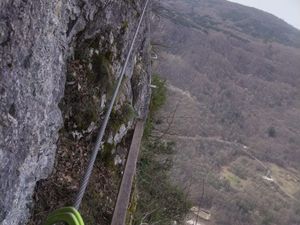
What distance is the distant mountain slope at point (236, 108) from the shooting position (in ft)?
189

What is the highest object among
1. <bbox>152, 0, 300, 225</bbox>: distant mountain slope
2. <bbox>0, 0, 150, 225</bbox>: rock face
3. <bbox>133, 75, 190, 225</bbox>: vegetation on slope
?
<bbox>0, 0, 150, 225</bbox>: rock face


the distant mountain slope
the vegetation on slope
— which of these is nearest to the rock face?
the vegetation on slope

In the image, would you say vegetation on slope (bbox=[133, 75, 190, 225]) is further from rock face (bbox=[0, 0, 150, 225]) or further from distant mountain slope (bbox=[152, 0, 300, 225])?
distant mountain slope (bbox=[152, 0, 300, 225])

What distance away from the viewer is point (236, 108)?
311 ft

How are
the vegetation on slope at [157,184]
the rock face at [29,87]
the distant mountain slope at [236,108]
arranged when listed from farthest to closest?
1. the distant mountain slope at [236,108]
2. the vegetation on slope at [157,184]
3. the rock face at [29,87]

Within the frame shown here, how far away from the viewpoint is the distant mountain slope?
189 feet

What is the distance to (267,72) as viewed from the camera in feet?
381

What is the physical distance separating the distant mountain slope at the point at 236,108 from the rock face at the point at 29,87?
28.6 meters

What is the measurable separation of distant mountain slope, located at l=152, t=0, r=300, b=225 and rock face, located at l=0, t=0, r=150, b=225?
28624 millimetres

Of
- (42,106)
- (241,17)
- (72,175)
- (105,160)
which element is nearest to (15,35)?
(42,106)

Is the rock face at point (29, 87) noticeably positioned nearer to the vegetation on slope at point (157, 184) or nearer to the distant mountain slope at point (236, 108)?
the vegetation on slope at point (157, 184)

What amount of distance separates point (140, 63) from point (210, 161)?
57381mm

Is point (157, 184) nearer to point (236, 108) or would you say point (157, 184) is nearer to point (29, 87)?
point (29, 87)

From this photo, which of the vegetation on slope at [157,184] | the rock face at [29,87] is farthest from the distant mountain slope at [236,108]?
the rock face at [29,87]
